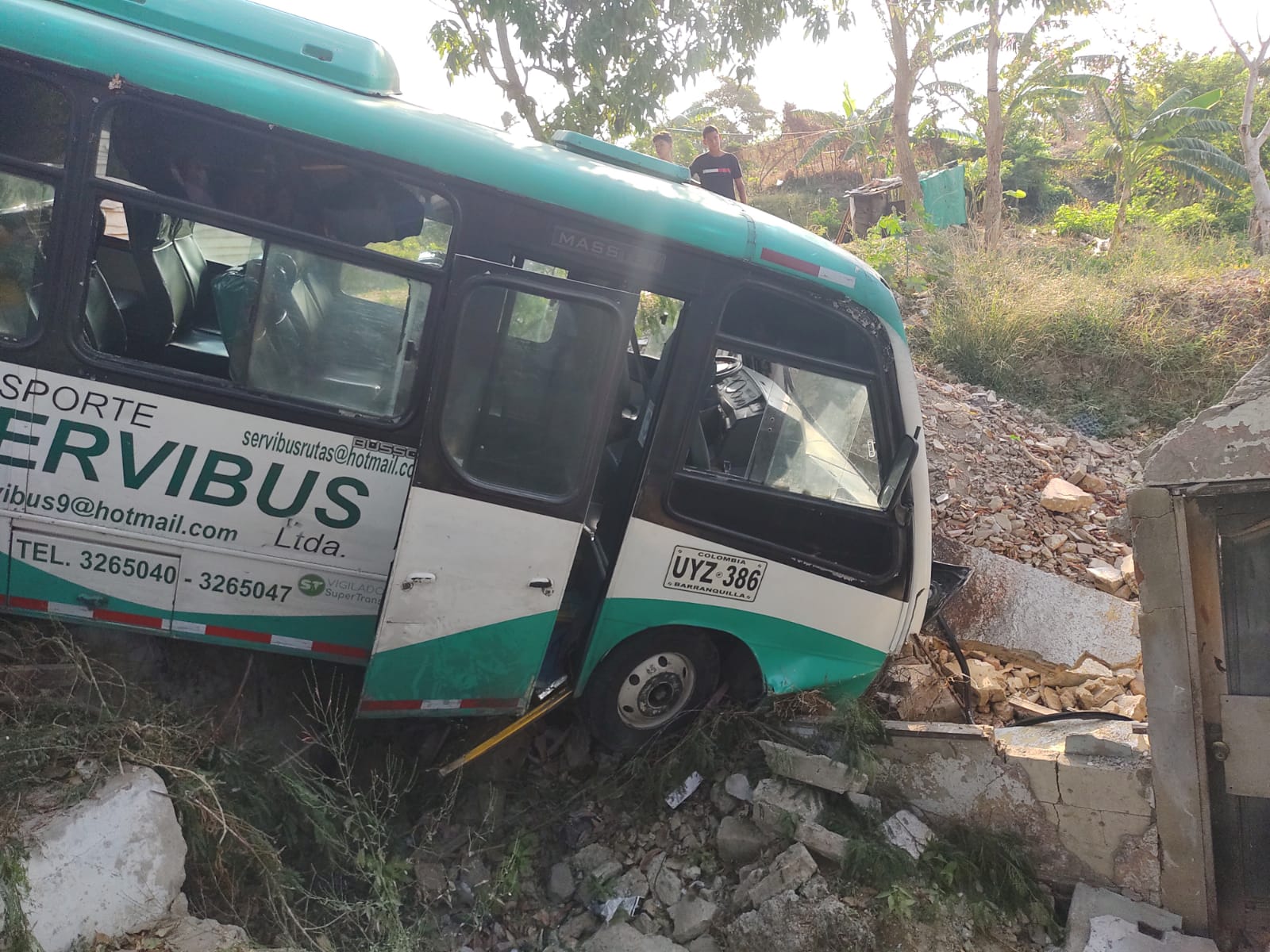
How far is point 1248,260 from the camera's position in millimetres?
11062

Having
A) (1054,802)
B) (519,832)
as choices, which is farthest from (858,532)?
(519,832)

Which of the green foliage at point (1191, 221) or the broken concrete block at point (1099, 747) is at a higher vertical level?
A: the green foliage at point (1191, 221)

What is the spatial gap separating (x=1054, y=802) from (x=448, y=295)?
10.5ft

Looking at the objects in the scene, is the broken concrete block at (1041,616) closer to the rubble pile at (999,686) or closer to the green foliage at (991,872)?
the rubble pile at (999,686)

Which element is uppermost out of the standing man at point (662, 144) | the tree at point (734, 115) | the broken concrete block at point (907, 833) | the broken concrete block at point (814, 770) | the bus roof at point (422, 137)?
the tree at point (734, 115)

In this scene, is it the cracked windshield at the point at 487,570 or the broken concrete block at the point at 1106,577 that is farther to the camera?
the broken concrete block at the point at 1106,577

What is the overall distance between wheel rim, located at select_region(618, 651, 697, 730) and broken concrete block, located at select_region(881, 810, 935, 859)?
1.08 m

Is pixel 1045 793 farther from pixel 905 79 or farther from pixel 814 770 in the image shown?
pixel 905 79

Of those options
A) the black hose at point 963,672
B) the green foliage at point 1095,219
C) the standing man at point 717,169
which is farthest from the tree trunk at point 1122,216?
the black hose at point 963,672

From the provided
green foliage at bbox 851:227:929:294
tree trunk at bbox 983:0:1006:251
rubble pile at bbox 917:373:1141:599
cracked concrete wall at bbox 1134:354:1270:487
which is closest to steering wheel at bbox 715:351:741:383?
cracked concrete wall at bbox 1134:354:1270:487

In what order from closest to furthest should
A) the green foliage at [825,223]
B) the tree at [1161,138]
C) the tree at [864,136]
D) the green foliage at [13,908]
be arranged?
the green foliage at [13,908] → the tree at [1161,138] → the green foliage at [825,223] → the tree at [864,136]

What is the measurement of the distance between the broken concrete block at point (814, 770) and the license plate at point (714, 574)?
693 millimetres

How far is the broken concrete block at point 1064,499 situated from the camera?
676 cm

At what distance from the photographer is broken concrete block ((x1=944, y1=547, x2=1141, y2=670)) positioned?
5363 mm
